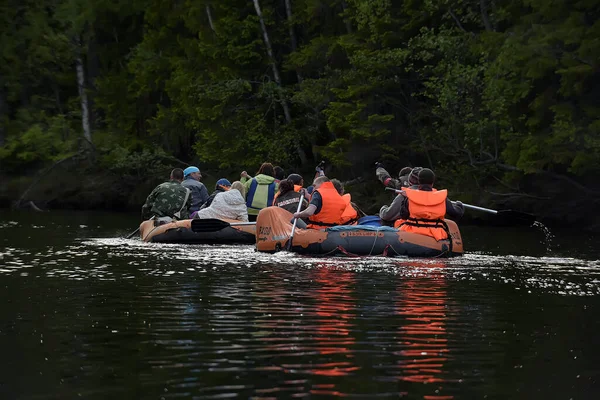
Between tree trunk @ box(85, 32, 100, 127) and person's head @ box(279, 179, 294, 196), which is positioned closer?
person's head @ box(279, 179, 294, 196)

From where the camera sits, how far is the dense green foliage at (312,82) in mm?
28500

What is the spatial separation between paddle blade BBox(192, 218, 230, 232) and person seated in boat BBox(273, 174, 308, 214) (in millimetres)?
1226

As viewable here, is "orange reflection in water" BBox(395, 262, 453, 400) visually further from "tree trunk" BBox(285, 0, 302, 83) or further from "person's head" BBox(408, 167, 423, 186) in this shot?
"tree trunk" BBox(285, 0, 302, 83)

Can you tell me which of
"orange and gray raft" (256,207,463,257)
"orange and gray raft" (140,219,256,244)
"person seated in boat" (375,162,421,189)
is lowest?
"orange and gray raft" (140,219,256,244)

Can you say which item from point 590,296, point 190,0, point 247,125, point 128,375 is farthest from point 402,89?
point 128,375

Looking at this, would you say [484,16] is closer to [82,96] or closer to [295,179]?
[295,179]

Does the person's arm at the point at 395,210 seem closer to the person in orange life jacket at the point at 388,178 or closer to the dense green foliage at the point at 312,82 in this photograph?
the person in orange life jacket at the point at 388,178

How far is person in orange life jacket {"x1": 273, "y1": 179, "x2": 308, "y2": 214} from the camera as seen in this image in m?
20.2

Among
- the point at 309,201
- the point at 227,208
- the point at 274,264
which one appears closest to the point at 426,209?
the point at 274,264

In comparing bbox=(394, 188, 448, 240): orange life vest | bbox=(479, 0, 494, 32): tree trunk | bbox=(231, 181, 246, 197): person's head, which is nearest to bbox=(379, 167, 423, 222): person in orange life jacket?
bbox=(394, 188, 448, 240): orange life vest

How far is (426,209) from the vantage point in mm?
17703

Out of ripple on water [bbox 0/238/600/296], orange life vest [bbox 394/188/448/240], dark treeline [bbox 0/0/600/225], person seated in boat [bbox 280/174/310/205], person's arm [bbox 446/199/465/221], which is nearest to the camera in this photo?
ripple on water [bbox 0/238/600/296]

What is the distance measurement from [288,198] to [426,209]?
10.8ft

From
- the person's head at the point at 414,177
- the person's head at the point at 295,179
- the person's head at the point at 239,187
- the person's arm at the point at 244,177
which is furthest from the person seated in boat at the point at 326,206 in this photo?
the person's arm at the point at 244,177
